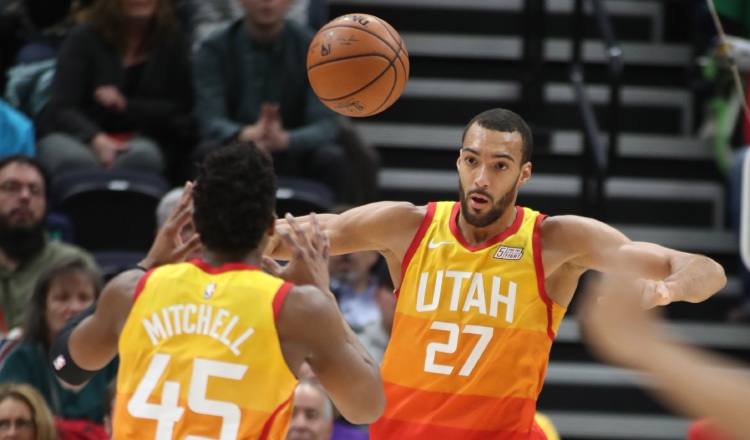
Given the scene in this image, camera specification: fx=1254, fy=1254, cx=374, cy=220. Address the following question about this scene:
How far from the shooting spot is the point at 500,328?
16.5 ft

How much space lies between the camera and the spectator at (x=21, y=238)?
7.10 metres

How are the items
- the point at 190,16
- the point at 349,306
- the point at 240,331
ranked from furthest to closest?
the point at 190,16 < the point at 349,306 < the point at 240,331

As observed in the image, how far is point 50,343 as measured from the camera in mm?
6492

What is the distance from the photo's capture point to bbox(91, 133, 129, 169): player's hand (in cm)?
799

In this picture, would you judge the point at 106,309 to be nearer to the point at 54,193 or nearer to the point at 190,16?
the point at 54,193

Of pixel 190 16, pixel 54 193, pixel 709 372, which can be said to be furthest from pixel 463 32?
pixel 709 372

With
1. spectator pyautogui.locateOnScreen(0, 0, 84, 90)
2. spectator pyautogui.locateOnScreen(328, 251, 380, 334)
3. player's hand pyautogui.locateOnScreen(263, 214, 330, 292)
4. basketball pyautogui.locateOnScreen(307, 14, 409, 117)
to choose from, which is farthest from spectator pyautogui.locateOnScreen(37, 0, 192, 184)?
player's hand pyautogui.locateOnScreen(263, 214, 330, 292)

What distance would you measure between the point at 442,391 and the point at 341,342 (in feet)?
4.05

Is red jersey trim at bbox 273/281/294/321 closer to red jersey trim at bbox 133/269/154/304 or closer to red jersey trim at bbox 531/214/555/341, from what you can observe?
red jersey trim at bbox 133/269/154/304

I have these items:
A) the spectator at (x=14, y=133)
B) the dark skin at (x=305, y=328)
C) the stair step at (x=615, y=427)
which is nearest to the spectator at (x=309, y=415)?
the dark skin at (x=305, y=328)

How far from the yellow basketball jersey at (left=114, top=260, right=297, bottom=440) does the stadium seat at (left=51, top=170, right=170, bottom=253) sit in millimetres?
3976

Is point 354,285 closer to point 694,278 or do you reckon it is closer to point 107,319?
point 694,278

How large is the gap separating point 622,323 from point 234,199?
194cm

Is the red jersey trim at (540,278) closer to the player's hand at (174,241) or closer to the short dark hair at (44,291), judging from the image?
the player's hand at (174,241)
